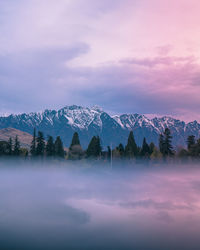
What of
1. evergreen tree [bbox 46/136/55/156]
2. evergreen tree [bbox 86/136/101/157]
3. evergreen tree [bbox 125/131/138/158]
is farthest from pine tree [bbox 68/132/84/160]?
evergreen tree [bbox 125/131/138/158]

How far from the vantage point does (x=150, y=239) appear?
33594 mm

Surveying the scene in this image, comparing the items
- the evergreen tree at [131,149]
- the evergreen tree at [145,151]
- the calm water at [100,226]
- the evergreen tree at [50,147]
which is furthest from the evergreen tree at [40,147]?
the calm water at [100,226]

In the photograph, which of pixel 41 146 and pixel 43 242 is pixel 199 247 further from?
pixel 41 146

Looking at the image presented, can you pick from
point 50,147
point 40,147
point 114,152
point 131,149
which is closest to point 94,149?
point 114,152

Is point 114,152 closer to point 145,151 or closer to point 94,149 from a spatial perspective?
point 94,149

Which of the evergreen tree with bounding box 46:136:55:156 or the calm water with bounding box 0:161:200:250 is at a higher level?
the evergreen tree with bounding box 46:136:55:156

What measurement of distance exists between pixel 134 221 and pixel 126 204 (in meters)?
16.1

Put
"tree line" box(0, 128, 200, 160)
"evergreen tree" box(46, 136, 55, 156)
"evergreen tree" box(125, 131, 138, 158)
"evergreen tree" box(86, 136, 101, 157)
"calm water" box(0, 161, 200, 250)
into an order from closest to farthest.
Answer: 1. "calm water" box(0, 161, 200, 250)
2. "tree line" box(0, 128, 200, 160)
3. "evergreen tree" box(46, 136, 55, 156)
4. "evergreen tree" box(125, 131, 138, 158)
5. "evergreen tree" box(86, 136, 101, 157)

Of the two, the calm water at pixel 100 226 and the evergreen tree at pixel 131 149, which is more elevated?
the evergreen tree at pixel 131 149

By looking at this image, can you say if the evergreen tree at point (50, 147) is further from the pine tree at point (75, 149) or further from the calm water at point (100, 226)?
the calm water at point (100, 226)

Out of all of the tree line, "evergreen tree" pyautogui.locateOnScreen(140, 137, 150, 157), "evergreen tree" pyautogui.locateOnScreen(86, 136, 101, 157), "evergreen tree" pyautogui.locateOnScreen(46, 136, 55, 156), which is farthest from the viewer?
"evergreen tree" pyautogui.locateOnScreen(86, 136, 101, 157)

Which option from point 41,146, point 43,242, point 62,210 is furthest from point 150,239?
point 41,146

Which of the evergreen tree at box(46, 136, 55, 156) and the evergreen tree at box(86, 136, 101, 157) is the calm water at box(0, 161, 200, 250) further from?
the evergreen tree at box(86, 136, 101, 157)

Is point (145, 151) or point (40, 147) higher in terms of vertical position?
point (40, 147)
